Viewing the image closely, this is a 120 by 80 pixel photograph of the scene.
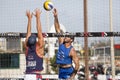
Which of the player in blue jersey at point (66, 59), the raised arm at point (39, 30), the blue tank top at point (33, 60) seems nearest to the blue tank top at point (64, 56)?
the player in blue jersey at point (66, 59)

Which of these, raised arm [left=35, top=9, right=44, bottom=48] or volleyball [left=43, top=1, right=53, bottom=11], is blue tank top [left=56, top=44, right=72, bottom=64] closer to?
raised arm [left=35, top=9, right=44, bottom=48]

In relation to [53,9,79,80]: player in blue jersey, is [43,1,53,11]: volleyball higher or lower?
higher

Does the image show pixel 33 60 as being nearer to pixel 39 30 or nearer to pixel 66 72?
pixel 39 30

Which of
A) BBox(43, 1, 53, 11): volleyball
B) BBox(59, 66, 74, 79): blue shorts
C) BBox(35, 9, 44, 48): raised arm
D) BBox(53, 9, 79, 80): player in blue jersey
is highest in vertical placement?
BBox(43, 1, 53, 11): volleyball

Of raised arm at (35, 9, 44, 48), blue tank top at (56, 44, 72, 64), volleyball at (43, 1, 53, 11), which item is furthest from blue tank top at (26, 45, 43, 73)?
volleyball at (43, 1, 53, 11)

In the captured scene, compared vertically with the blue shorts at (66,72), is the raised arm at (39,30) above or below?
above

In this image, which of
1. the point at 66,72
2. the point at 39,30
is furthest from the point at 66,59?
the point at 39,30

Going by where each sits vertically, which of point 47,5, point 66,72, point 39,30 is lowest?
point 66,72

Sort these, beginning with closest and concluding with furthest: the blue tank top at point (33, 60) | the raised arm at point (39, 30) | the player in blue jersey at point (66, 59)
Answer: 1. the blue tank top at point (33, 60)
2. the raised arm at point (39, 30)
3. the player in blue jersey at point (66, 59)

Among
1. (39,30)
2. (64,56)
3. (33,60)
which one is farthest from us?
(64,56)

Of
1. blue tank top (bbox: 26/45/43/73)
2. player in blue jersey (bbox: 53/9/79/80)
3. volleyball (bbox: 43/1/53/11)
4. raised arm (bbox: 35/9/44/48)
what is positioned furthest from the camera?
volleyball (bbox: 43/1/53/11)

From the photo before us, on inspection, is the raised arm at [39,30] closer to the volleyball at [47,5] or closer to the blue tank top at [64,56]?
the blue tank top at [64,56]

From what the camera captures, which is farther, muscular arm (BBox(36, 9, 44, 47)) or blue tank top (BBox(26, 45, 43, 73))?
muscular arm (BBox(36, 9, 44, 47))

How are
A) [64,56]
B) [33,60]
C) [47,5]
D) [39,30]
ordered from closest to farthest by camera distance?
[33,60] < [39,30] < [64,56] < [47,5]
